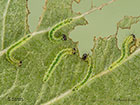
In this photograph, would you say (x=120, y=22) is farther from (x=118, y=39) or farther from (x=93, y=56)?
(x=93, y=56)

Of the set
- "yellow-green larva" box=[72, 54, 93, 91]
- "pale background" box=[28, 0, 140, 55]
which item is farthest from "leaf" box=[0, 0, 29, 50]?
"yellow-green larva" box=[72, 54, 93, 91]

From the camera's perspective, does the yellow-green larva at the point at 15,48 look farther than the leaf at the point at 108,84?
No

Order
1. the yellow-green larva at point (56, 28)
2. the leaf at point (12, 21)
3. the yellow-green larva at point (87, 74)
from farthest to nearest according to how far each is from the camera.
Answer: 1. the yellow-green larva at point (87, 74)
2. the yellow-green larva at point (56, 28)
3. the leaf at point (12, 21)

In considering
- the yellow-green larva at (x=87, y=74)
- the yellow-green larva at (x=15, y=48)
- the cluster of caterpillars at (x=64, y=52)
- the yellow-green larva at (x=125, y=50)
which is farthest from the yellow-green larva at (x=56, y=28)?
the yellow-green larva at (x=125, y=50)

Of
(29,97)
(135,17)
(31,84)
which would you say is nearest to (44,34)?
(31,84)

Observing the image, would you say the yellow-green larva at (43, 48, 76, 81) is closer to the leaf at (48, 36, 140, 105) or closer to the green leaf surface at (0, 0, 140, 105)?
the green leaf surface at (0, 0, 140, 105)

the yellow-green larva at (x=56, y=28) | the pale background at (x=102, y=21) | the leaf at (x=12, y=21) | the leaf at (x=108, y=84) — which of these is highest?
the leaf at (x=12, y=21)

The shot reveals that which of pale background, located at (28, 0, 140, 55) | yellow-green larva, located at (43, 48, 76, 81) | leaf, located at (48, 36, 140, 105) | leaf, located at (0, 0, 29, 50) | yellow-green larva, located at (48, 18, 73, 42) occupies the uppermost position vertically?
leaf, located at (0, 0, 29, 50)

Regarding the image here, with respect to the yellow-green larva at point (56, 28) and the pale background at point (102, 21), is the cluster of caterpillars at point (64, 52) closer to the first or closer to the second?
the yellow-green larva at point (56, 28)

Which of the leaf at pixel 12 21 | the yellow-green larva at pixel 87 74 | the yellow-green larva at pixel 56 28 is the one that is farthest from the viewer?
the yellow-green larva at pixel 87 74
